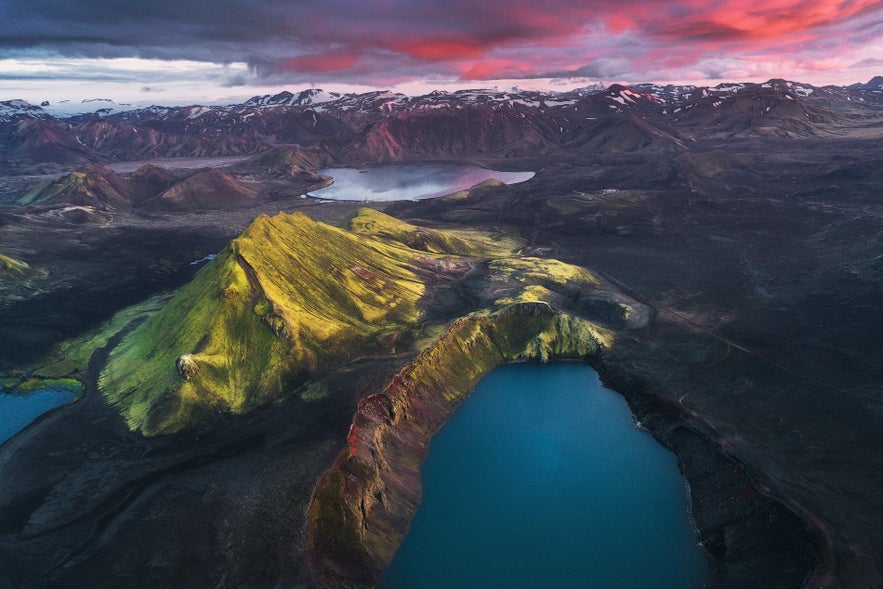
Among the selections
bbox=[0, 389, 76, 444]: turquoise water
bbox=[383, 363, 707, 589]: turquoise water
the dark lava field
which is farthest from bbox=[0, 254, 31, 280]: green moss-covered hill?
bbox=[383, 363, 707, 589]: turquoise water

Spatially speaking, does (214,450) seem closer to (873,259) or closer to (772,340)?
(772,340)

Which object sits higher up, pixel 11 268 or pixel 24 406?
pixel 24 406

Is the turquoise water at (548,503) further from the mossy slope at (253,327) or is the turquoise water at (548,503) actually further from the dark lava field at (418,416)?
the mossy slope at (253,327)

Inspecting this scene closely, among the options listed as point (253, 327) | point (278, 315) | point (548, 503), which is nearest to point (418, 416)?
point (548, 503)

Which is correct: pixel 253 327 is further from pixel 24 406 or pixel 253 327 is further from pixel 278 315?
pixel 24 406

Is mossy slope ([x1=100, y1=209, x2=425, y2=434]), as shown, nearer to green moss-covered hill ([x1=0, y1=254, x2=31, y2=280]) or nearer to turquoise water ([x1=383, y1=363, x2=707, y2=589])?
turquoise water ([x1=383, y1=363, x2=707, y2=589])

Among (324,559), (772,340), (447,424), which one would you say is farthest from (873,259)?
(324,559)
